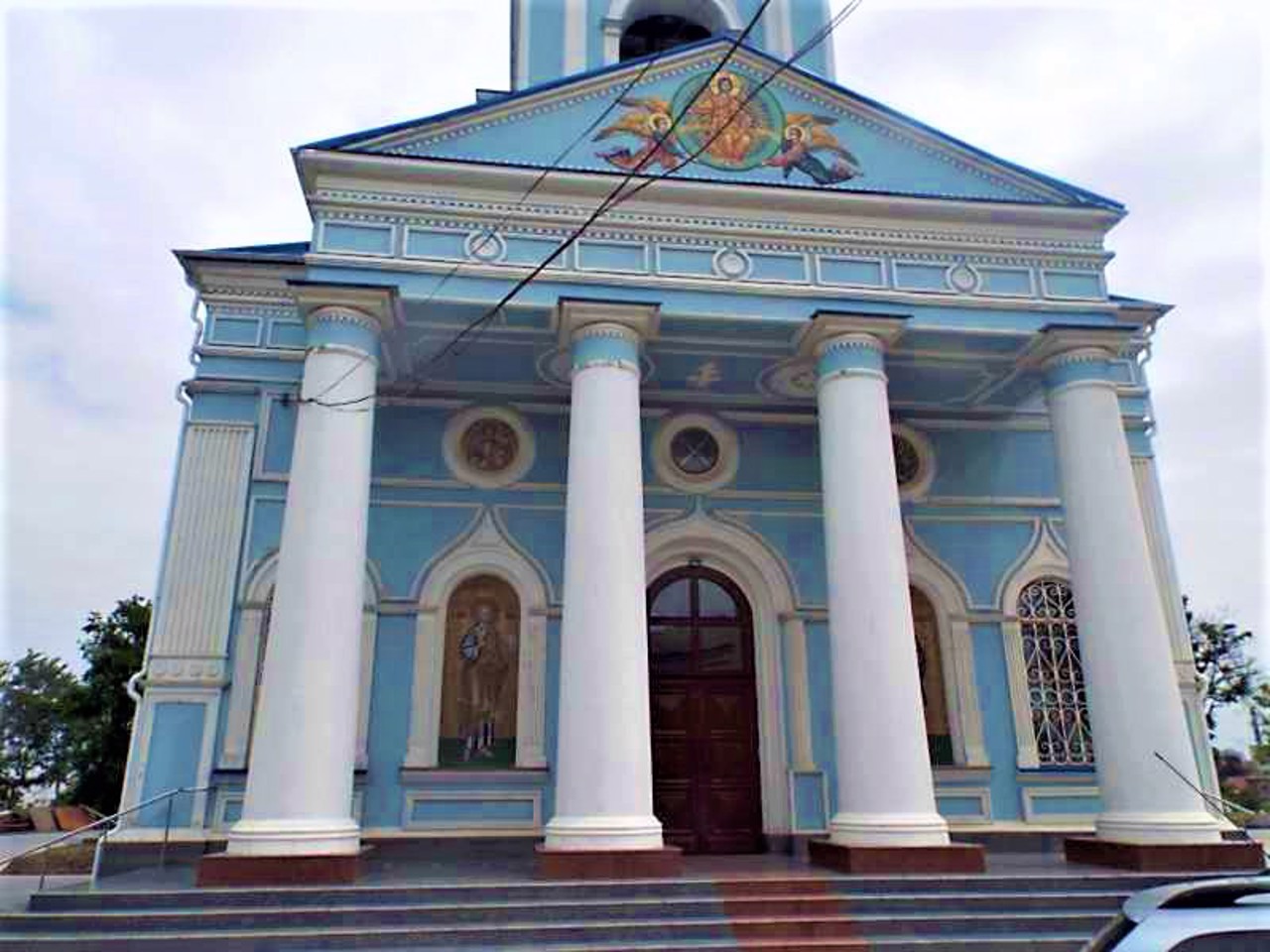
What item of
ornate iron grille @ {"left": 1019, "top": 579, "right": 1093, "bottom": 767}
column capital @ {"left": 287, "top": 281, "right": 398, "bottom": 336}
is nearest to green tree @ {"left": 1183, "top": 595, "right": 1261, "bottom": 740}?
ornate iron grille @ {"left": 1019, "top": 579, "right": 1093, "bottom": 767}

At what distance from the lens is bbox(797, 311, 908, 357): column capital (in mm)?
10414

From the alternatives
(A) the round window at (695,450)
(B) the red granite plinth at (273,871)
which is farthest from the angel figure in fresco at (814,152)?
(B) the red granite plinth at (273,871)

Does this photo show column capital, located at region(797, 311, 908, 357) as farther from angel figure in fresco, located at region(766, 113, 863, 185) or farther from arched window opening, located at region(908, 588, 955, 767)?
arched window opening, located at region(908, 588, 955, 767)

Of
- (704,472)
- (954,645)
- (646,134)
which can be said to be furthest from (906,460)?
(646,134)

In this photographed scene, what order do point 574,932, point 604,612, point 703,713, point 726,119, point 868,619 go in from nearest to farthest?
point 574,932 → point 604,612 → point 868,619 → point 726,119 → point 703,713

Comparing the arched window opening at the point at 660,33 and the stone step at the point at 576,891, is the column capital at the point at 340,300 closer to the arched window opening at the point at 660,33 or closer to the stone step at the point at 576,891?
the stone step at the point at 576,891

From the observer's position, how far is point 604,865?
817cm

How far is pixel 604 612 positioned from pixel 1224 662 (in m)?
26.4

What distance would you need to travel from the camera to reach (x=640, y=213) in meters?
10.7

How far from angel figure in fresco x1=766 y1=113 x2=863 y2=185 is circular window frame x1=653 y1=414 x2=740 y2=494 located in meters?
3.44

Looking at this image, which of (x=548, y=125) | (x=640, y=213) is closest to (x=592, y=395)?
(x=640, y=213)

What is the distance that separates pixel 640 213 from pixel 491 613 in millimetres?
5118

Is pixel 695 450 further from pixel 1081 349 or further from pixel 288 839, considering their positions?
pixel 288 839

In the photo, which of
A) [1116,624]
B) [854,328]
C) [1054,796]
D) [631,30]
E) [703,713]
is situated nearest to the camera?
[1116,624]
